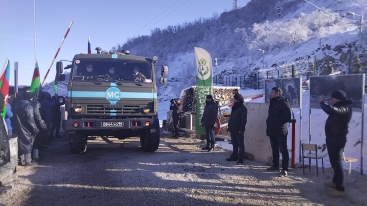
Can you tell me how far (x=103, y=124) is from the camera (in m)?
8.60

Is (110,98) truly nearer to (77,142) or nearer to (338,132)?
(77,142)

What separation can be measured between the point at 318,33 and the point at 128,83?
62986 mm

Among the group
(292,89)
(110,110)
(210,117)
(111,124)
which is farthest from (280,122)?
(110,110)

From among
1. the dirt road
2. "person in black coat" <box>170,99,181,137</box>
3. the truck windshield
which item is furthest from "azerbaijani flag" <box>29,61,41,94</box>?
"person in black coat" <box>170,99,181,137</box>

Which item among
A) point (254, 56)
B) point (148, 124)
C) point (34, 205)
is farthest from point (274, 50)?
point (34, 205)

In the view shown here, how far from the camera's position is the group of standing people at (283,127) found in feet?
18.5

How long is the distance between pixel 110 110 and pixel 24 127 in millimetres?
2109

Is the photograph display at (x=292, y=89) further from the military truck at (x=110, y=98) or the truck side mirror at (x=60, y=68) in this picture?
the truck side mirror at (x=60, y=68)

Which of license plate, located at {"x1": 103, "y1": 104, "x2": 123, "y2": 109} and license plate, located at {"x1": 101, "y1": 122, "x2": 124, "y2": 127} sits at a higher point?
license plate, located at {"x1": 103, "y1": 104, "x2": 123, "y2": 109}

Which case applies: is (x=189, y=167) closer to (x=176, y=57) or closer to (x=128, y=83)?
(x=128, y=83)

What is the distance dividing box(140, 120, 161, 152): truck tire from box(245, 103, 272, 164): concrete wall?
2503 mm

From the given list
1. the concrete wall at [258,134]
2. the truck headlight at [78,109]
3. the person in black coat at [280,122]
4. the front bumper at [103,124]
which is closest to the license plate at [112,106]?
the front bumper at [103,124]

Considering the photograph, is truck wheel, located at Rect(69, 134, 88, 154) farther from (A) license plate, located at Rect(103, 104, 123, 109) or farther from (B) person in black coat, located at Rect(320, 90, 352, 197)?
(B) person in black coat, located at Rect(320, 90, 352, 197)

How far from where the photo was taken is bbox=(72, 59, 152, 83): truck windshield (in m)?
8.99
